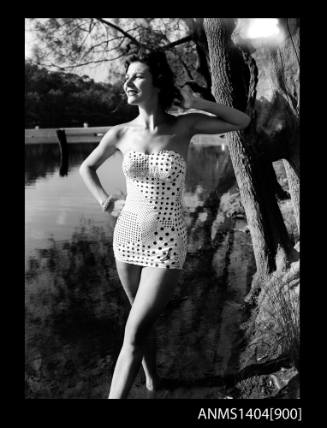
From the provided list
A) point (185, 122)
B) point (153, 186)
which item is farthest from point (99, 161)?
point (185, 122)

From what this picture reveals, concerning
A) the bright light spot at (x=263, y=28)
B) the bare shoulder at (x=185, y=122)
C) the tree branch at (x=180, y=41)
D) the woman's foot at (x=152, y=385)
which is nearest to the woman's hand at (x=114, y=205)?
the bare shoulder at (x=185, y=122)

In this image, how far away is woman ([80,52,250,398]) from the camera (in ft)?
7.74

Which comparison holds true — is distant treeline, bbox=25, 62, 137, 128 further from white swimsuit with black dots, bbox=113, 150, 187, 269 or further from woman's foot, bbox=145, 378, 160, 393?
woman's foot, bbox=145, 378, 160, 393

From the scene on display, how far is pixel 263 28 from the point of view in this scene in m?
3.16

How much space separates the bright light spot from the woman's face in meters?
1.14

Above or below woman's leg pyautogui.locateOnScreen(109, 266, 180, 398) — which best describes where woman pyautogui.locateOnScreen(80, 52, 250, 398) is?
above

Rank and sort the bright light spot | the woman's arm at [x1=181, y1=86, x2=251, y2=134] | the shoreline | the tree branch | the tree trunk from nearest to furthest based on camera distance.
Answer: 1. the woman's arm at [x1=181, y1=86, x2=251, y2=134]
2. the bright light spot
3. the tree trunk
4. the tree branch
5. the shoreline

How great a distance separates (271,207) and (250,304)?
34.5 inches

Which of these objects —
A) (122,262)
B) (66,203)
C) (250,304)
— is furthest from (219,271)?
(122,262)

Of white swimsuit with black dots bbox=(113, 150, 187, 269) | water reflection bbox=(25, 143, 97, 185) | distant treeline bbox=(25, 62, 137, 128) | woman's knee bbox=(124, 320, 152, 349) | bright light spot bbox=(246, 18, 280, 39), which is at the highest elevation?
bright light spot bbox=(246, 18, 280, 39)

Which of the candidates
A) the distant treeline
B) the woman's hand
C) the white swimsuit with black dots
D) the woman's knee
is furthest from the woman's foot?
the distant treeline

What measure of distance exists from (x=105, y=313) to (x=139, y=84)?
2248 millimetres

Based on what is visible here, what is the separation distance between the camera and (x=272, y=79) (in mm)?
3535

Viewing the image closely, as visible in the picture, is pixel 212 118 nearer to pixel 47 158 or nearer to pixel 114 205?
pixel 114 205
